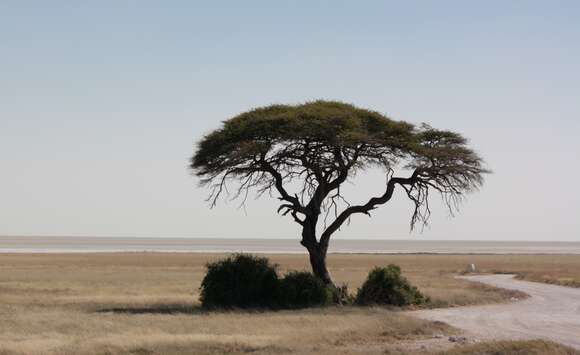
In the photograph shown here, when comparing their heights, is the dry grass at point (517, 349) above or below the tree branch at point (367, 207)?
below

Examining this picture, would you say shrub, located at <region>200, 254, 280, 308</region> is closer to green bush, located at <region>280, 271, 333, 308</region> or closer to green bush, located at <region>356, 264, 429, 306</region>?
green bush, located at <region>280, 271, 333, 308</region>

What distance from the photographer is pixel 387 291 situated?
37094 millimetres

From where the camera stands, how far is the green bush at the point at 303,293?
1414 inches

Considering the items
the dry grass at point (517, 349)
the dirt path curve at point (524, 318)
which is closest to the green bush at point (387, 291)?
the dirt path curve at point (524, 318)

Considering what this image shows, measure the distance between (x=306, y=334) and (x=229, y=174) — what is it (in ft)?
40.8

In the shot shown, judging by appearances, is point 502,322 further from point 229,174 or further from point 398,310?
point 229,174

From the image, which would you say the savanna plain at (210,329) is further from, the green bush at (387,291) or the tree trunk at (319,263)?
the tree trunk at (319,263)

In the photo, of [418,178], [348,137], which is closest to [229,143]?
[348,137]

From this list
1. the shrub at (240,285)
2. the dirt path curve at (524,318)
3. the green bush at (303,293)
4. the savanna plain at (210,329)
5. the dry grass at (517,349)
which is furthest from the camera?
the shrub at (240,285)

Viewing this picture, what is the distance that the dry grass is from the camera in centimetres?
2153

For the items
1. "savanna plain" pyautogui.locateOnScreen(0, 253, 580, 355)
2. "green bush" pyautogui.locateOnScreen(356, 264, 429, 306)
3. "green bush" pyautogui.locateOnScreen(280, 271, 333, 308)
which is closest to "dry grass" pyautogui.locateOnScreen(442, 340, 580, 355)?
"savanna plain" pyautogui.locateOnScreen(0, 253, 580, 355)

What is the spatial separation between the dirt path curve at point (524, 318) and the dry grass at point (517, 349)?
3.60 ft

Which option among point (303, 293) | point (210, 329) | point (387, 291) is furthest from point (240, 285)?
point (210, 329)

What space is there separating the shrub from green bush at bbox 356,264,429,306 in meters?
3.78
